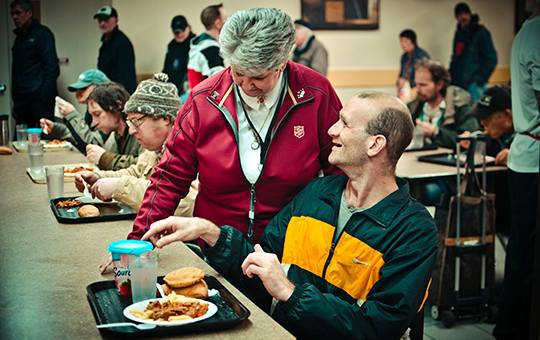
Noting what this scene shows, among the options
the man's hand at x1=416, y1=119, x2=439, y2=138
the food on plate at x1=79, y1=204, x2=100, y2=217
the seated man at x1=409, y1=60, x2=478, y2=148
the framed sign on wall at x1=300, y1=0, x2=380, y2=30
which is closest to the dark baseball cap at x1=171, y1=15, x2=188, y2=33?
the framed sign on wall at x1=300, y1=0, x2=380, y2=30

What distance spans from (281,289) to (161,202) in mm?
644

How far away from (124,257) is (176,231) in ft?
0.65

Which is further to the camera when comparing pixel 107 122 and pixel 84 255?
pixel 107 122

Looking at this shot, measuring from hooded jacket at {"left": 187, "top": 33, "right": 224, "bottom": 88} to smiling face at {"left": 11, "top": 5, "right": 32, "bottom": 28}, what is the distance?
3.60ft

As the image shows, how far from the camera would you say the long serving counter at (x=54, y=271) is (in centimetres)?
146

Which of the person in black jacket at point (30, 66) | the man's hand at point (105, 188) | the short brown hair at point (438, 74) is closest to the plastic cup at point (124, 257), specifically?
the man's hand at point (105, 188)

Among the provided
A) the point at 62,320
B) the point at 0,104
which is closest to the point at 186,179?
the point at 62,320

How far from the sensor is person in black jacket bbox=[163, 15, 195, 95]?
23.4 feet

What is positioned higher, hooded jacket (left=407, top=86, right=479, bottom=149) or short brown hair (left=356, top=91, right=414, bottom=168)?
short brown hair (left=356, top=91, right=414, bottom=168)

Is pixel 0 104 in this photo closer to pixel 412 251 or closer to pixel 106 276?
pixel 106 276

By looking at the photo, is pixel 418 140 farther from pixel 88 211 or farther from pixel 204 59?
pixel 88 211

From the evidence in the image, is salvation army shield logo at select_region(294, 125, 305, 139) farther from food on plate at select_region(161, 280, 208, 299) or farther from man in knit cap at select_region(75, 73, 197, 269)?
food on plate at select_region(161, 280, 208, 299)

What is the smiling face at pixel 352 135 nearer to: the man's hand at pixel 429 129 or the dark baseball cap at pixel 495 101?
the dark baseball cap at pixel 495 101

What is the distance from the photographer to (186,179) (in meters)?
2.24
